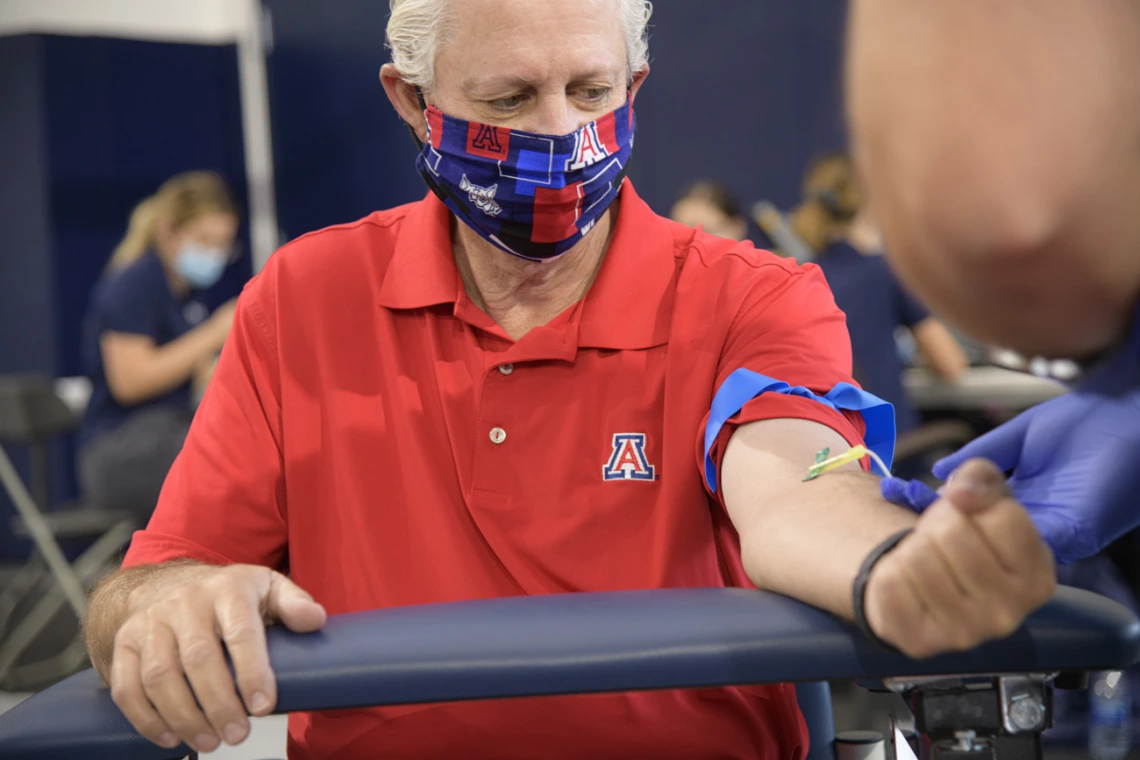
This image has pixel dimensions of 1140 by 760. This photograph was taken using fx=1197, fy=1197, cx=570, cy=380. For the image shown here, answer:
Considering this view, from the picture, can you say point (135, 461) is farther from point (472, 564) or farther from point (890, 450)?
point (890, 450)

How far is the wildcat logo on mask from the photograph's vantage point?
1399 millimetres

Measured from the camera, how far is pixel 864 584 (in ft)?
2.25

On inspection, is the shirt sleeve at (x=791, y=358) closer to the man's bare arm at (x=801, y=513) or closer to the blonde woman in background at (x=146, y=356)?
the man's bare arm at (x=801, y=513)

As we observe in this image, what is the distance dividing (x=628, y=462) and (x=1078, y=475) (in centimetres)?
61

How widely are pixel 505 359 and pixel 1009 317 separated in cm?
91

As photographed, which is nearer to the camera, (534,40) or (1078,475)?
(1078,475)

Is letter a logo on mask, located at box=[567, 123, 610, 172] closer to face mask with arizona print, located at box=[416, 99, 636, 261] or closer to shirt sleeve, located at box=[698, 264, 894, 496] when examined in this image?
face mask with arizona print, located at box=[416, 99, 636, 261]

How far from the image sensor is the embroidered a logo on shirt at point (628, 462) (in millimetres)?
1289

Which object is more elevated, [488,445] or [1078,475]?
[1078,475]

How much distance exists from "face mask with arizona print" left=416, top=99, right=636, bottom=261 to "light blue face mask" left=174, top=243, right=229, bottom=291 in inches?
130

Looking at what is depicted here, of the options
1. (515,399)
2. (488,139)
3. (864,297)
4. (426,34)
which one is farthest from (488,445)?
(864,297)

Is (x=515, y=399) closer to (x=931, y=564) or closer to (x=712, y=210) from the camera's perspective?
(x=931, y=564)

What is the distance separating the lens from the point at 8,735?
32.3 inches

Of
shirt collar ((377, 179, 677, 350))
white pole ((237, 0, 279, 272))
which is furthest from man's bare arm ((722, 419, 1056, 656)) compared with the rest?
white pole ((237, 0, 279, 272))
